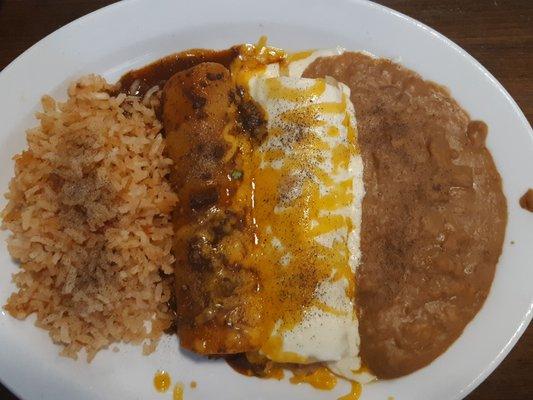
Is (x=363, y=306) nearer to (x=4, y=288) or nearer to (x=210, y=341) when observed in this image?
(x=210, y=341)

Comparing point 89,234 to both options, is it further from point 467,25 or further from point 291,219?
point 467,25

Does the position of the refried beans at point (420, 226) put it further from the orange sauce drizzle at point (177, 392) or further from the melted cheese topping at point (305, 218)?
the orange sauce drizzle at point (177, 392)

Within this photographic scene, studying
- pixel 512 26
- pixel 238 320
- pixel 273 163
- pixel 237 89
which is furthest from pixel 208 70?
pixel 512 26

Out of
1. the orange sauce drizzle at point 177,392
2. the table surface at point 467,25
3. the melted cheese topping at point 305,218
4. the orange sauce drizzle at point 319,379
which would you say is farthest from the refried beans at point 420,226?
the orange sauce drizzle at point 177,392

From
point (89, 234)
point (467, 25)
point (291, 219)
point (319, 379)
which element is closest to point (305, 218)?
point (291, 219)

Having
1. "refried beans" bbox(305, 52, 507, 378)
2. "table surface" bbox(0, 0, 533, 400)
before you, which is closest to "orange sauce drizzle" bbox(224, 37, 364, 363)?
"refried beans" bbox(305, 52, 507, 378)

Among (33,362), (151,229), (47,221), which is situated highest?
(47,221)
